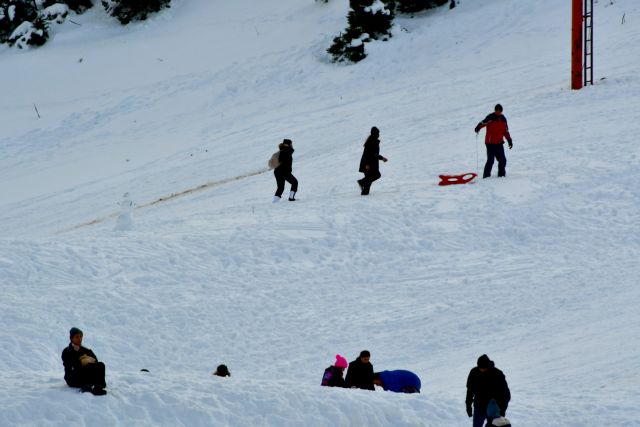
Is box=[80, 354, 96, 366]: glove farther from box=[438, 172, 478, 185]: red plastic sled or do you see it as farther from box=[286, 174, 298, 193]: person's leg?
box=[438, 172, 478, 185]: red plastic sled

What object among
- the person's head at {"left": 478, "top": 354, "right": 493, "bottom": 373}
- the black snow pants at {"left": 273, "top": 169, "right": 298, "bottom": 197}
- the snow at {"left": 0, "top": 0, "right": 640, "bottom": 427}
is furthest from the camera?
the black snow pants at {"left": 273, "top": 169, "right": 298, "bottom": 197}

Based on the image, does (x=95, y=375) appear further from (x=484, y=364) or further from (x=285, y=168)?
(x=285, y=168)

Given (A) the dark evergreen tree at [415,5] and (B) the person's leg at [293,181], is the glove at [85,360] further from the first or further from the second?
(A) the dark evergreen tree at [415,5]

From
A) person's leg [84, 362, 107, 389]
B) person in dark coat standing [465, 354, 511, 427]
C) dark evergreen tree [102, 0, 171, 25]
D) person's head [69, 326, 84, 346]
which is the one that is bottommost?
person in dark coat standing [465, 354, 511, 427]

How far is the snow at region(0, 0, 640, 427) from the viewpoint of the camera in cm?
1195

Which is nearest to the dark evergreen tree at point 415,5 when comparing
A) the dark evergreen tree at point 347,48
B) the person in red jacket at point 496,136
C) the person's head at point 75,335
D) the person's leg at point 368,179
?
the dark evergreen tree at point 347,48

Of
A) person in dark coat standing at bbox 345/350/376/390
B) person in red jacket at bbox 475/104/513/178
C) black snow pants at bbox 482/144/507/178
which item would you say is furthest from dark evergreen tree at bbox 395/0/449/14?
person in dark coat standing at bbox 345/350/376/390

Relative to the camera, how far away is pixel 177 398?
1116cm

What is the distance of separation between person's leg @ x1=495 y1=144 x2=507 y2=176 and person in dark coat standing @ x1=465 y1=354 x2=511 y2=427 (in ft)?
33.5

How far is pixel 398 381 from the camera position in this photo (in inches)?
500

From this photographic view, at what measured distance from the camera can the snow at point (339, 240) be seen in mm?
11953

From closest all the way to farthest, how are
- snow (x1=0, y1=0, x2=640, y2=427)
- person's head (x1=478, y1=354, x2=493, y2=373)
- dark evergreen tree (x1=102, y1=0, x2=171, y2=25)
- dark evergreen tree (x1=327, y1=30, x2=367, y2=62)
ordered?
person's head (x1=478, y1=354, x2=493, y2=373)
snow (x1=0, y1=0, x2=640, y2=427)
dark evergreen tree (x1=327, y1=30, x2=367, y2=62)
dark evergreen tree (x1=102, y1=0, x2=171, y2=25)

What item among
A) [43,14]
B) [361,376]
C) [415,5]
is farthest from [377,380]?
[43,14]

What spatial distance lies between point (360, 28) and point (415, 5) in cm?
286
